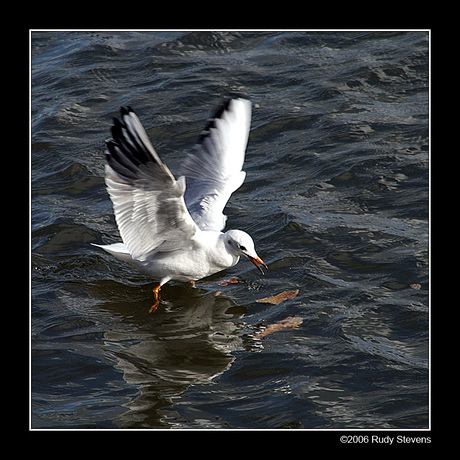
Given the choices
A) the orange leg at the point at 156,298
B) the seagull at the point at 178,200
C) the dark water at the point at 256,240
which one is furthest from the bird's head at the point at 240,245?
the orange leg at the point at 156,298

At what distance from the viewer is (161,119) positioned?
10.7m

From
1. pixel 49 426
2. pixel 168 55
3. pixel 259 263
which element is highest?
pixel 168 55

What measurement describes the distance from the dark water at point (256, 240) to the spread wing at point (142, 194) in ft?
2.65

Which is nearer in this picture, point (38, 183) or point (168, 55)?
point (38, 183)

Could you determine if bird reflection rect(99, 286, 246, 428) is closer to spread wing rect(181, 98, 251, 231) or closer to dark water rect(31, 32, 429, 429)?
dark water rect(31, 32, 429, 429)

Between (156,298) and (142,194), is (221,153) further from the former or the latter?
(142,194)

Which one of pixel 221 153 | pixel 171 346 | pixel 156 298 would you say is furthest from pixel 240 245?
pixel 221 153

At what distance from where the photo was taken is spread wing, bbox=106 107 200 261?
19.5ft

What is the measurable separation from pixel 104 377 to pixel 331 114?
593 centimetres

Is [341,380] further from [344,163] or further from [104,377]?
[344,163]

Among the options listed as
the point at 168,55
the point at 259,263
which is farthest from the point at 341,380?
the point at 168,55

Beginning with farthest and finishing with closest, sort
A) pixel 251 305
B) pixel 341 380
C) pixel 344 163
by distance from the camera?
pixel 344 163 < pixel 251 305 < pixel 341 380

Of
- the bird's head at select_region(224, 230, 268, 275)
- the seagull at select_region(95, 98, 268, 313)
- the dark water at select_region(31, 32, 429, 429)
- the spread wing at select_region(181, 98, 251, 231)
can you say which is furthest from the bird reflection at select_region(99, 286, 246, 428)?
the spread wing at select_region(181, 98, 251, 231)

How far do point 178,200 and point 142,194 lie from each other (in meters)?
0.33
